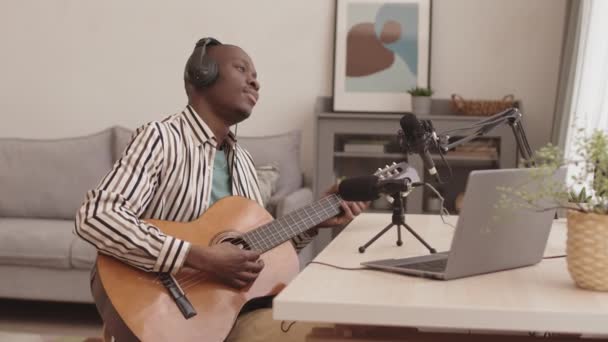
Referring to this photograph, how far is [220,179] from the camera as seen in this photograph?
2445mm

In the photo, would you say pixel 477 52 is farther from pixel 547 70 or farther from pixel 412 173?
pixel 412 173

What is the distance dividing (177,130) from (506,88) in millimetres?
2977

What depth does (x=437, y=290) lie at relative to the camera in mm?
1505

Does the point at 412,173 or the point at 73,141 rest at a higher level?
the point at 412,173

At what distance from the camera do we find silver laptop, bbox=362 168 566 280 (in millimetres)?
1525

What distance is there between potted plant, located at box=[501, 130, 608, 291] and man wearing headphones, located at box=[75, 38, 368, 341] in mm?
654

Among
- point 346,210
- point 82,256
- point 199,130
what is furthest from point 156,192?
point 82,256

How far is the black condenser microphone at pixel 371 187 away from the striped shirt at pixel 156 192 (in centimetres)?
39

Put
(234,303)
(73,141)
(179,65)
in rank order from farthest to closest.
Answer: (179,65) < (73,141) < (234,303)

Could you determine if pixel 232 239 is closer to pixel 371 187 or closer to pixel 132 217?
pixel 132 217

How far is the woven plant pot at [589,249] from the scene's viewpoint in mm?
1499

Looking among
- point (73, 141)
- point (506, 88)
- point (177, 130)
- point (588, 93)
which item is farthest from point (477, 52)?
point (177, 130)

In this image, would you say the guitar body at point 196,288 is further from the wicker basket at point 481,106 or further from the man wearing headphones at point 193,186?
the wicker basket at point 481,106

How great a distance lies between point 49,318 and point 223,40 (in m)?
1.86
